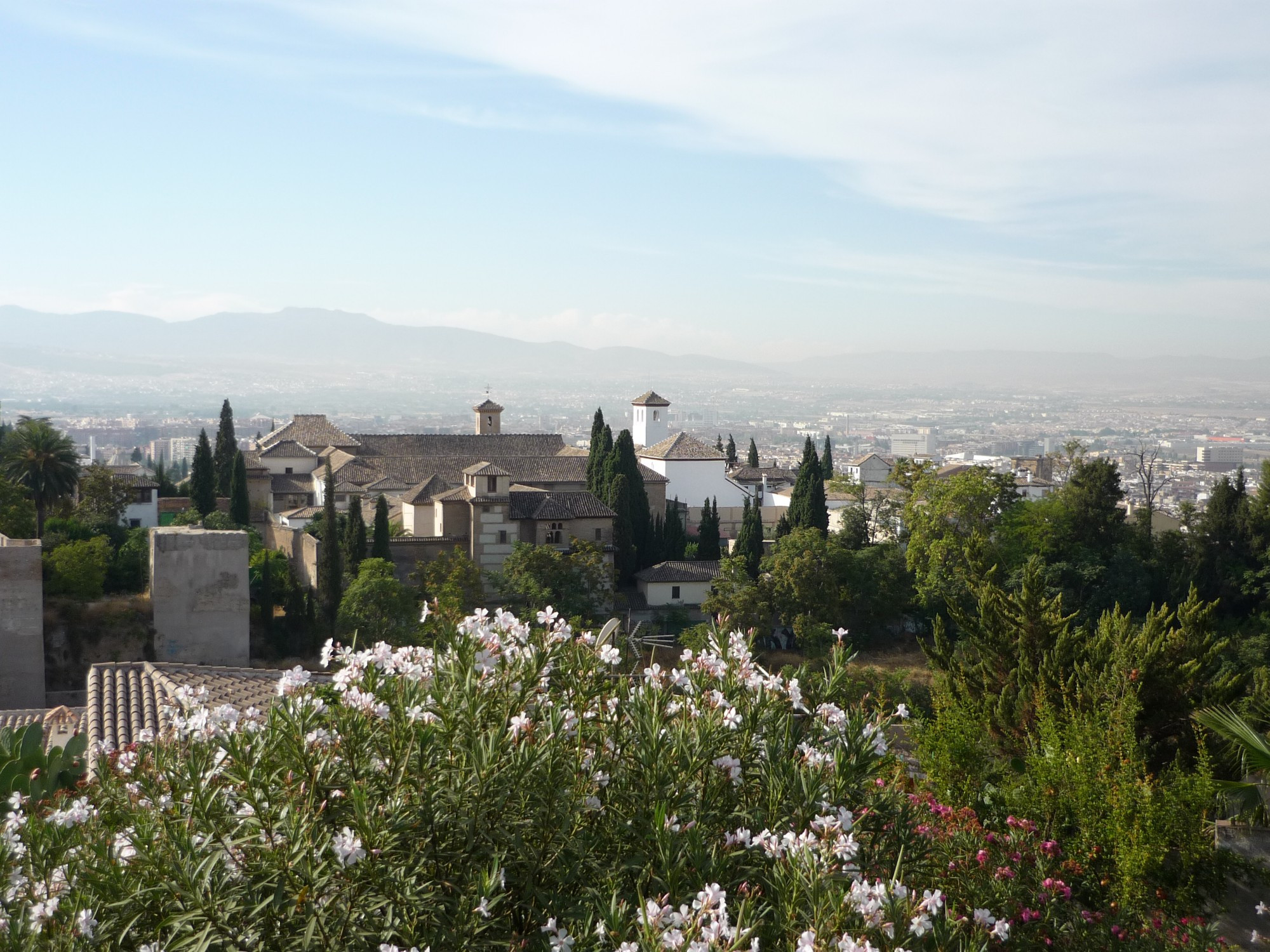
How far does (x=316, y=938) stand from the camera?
3057 mm

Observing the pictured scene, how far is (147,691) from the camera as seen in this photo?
40.3ft

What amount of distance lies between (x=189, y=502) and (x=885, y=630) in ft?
64.7

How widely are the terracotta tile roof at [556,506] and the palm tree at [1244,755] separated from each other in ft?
→ 76.3

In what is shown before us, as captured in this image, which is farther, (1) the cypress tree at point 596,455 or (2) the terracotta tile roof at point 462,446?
(2) the terracotta tile roof at point 462,446

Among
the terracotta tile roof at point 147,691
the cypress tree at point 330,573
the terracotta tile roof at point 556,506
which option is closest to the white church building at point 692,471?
the terracotta tile roof at point 556,506

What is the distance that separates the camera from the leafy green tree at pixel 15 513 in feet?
83.4

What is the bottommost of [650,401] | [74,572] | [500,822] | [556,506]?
[74,572]

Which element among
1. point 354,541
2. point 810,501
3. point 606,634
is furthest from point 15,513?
point 606,634

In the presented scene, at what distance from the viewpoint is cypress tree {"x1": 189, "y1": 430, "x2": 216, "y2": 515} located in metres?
31.8

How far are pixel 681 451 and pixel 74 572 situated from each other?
22883 mm

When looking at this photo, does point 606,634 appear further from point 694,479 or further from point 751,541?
point 694,479

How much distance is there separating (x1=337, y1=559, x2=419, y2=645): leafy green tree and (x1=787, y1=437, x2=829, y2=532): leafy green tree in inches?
472

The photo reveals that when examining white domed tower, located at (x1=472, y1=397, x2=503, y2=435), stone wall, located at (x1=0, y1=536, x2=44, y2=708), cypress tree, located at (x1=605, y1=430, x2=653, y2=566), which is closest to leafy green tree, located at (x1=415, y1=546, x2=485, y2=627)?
cypress tree, located at (x1=605, y1=430, x2=653, y2=566)

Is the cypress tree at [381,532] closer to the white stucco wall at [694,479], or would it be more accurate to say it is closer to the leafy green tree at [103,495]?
the leafy green tree at [103,495]
